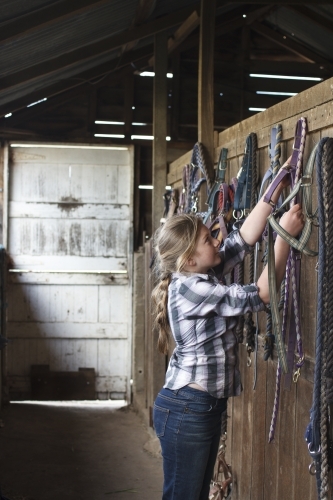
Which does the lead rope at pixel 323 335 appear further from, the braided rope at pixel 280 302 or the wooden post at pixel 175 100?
the wooden post at pixel 175 100

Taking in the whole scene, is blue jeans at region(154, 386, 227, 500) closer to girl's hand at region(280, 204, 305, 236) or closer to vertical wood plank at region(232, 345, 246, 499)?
girl's hand at region(280, 204, 305, 236)

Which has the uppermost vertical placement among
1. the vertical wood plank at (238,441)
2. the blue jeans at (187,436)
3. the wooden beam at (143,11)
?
the wooden beam at (143,11)

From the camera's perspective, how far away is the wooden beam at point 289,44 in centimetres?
745

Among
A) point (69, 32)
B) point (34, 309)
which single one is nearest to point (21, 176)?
point (34, 309)

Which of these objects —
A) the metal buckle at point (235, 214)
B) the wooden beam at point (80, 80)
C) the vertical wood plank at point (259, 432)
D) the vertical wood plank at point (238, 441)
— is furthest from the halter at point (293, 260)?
the wooden beam at point (80, 80)

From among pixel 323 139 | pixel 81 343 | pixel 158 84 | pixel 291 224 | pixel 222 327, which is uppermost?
pixel 158 84

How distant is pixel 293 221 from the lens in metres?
2.30

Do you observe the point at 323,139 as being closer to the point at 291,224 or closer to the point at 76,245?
the point at 291,224

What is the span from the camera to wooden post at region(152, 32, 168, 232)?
5.76 metres

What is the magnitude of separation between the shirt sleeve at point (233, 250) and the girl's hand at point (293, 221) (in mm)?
342

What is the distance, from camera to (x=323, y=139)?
2297 millimetres

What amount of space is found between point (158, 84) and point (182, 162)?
100cm

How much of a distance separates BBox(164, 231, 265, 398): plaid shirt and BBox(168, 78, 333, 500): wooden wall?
0.96 ft

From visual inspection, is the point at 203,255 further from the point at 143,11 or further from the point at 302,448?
the point at 143,11
